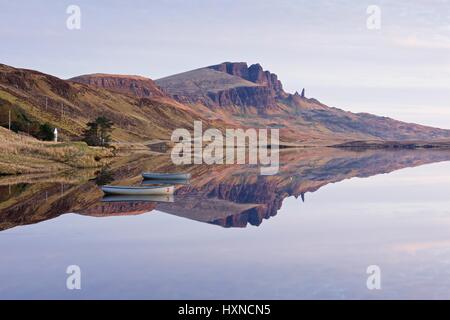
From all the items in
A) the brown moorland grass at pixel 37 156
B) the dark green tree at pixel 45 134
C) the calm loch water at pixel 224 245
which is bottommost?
the calm loch water at pixel 224 245

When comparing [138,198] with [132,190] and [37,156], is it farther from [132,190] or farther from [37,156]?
[37,156]

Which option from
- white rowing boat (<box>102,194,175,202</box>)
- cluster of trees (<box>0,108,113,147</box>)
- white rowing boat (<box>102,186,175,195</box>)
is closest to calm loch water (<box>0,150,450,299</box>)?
white rowing boat (<box>102,194,175,202</box>)

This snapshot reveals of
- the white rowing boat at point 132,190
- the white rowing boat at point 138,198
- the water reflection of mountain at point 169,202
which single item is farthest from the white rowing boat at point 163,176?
the white rowing boat at point 132,190

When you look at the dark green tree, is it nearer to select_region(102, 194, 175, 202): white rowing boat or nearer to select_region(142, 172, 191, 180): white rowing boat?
select_region(142, 172, 191, 180): white rowing boat

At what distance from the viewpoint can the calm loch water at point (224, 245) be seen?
64.2 feet

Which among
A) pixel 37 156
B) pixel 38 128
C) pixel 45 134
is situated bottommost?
pixel 37 156

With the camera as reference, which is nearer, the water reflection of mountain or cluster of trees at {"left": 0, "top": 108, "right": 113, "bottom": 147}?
the water reflection of mountain

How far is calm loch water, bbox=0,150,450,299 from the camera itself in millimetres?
19578

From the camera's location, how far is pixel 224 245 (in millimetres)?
27609

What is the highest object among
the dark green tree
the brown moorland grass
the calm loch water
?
the dark green tree

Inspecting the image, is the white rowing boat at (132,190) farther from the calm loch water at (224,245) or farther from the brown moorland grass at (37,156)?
the brown moorland grass at (37,156)

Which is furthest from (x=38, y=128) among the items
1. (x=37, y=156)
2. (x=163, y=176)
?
(x=163, y=176)

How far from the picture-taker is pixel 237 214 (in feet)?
130
